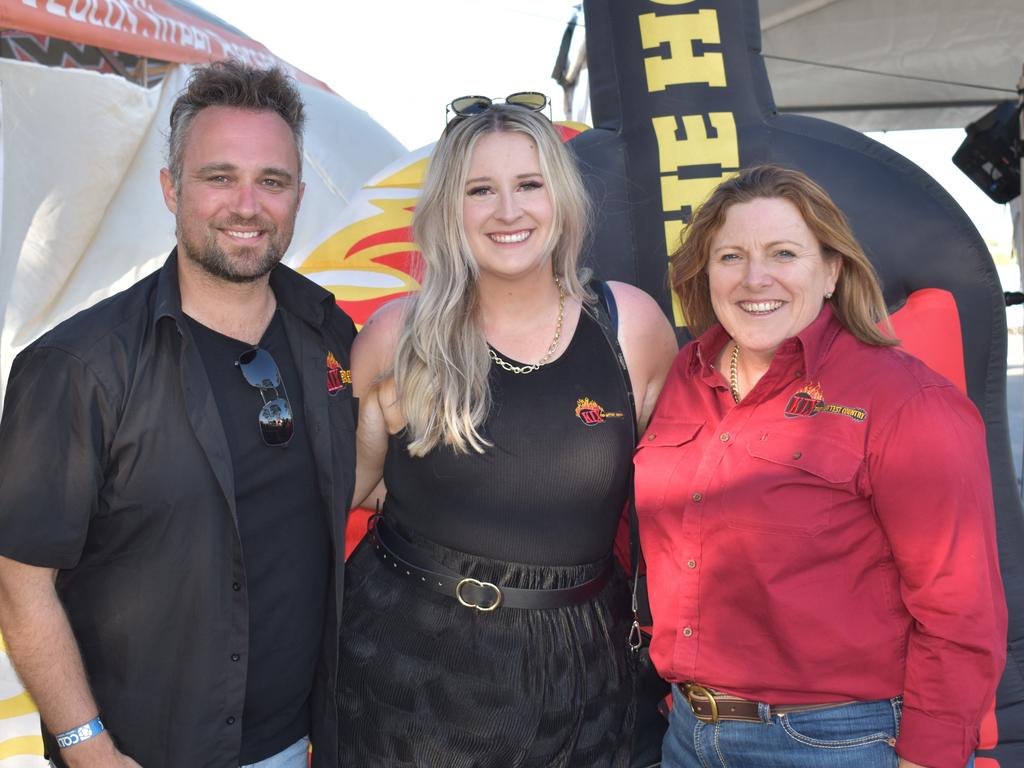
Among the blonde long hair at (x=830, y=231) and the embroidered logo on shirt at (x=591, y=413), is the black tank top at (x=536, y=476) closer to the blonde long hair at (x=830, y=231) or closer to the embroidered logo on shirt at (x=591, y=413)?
the embroidered logo on shirt at (x=591, y=413)

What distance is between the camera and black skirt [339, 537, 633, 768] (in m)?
1.58

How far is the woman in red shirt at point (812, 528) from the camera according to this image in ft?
4.20

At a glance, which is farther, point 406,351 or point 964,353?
point 964,353

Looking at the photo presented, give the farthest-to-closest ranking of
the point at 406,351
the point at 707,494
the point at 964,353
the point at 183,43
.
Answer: the point at 183,43
the point at 964,353
the point at 406,351
the point at 707,494

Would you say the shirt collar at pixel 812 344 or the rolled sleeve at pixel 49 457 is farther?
the shirt collar at pixel 812 344

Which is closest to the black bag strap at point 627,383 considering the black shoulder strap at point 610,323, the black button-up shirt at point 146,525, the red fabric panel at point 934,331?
the black shoulder strap at point 610,323

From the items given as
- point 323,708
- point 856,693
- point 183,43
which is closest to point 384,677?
point 323,708

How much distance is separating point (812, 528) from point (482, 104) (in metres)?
1.07

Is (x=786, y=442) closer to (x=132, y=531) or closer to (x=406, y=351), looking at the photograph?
(x=406, y=351)

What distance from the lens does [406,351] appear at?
1.78 meters

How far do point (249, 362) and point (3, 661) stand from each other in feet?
4.65

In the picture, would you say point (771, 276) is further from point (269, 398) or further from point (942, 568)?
point (269, 398)

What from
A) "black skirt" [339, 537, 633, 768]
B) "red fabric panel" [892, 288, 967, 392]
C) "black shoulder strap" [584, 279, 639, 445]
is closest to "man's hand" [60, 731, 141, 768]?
"black skirt" [339, 537, 633, 768]

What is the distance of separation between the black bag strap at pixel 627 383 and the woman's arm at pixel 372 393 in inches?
16.3
